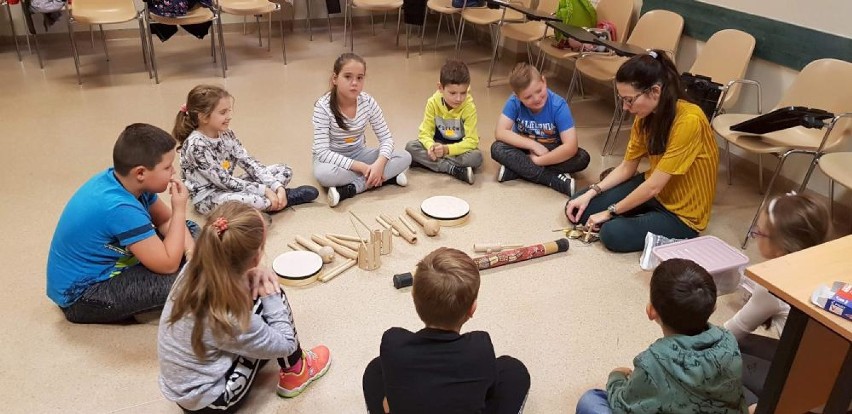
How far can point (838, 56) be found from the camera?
121 inches

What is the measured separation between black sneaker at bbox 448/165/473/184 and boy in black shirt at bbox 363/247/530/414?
174cm

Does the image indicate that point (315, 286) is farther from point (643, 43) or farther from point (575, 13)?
point (575, 13)

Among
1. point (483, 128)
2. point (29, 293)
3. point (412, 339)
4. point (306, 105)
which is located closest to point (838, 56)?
point (483, 128)

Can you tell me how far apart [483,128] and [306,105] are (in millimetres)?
1213

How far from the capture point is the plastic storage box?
8.00 feet

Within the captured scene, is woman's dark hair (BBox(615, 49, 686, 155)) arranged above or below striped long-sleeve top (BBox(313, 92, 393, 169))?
above

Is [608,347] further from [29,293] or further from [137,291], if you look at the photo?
[29,293]

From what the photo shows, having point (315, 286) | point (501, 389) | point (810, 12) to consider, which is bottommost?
point (315, 286)

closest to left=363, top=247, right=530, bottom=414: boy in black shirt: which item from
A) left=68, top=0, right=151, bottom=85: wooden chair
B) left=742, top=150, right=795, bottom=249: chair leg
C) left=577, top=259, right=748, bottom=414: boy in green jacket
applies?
left=577, top=259, right=748, bottom=414: boy in green jacket

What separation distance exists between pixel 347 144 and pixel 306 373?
1464 mm

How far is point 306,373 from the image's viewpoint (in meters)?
2.00

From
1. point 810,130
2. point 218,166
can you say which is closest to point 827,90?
point 810,130

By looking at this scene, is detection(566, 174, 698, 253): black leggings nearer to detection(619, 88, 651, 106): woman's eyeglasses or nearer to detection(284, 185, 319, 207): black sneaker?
detection(619, 88, 651, 106): woman's eyeglasses

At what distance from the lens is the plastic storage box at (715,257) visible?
2437 mm
